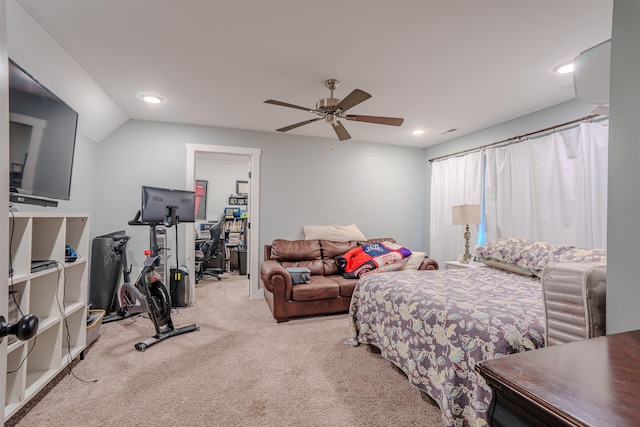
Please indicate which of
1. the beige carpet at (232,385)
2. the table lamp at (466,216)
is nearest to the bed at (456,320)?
the beige carpet at (232,385)

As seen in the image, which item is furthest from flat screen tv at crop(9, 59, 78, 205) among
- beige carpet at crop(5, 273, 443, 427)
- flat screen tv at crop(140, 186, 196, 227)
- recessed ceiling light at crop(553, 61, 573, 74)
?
recessed ceiling light at crop(553, 61, 573, 74)

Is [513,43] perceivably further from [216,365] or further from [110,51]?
[216,365]

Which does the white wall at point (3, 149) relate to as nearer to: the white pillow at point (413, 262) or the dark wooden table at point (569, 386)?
the dark wooden table at point (569, 386)

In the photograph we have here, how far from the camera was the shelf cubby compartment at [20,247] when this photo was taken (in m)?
1.61

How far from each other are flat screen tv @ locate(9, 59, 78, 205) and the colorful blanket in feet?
9.63

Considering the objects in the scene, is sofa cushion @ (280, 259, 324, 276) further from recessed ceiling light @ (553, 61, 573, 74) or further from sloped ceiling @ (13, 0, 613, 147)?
recessed ceiling light @ (553, 61, 573, 74)

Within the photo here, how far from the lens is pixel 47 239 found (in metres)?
1.98

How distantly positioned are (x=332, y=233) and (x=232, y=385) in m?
2.62

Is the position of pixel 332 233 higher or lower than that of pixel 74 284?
higher

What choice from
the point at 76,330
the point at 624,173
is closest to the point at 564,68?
the point at 624,173

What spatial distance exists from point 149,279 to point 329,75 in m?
2.45

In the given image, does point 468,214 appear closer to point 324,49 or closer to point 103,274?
point 324,49

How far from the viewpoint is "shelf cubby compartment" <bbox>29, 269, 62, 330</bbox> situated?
1952 mm

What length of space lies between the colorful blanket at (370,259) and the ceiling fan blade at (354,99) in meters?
2.06
